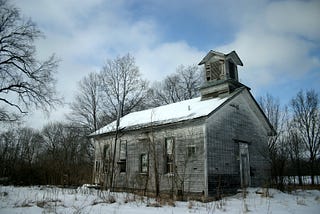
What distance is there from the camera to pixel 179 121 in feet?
50.3

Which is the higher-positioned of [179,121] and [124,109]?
[124,109]

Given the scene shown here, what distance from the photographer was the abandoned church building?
14.4m

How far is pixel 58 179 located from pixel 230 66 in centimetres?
1337

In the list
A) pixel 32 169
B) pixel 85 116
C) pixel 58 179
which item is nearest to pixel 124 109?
pixel 85 116

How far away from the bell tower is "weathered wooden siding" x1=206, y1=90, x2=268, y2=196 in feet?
3.34

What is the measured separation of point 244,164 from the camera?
16.7m

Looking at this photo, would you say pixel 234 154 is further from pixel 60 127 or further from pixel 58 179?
pixel 60 127

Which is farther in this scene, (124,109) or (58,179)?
(124,109)

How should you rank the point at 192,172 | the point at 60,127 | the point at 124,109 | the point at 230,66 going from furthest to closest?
the point at 60,127
the point at 124,109
the point at 230,66
the point at 192,172

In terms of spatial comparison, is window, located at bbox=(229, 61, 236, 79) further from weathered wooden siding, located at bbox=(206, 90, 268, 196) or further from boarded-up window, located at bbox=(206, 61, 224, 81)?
weathered wooden siding, located at bbox=(206, 90, 268, 196)

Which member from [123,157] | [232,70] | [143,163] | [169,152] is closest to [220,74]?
[232,70]

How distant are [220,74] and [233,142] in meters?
4.66

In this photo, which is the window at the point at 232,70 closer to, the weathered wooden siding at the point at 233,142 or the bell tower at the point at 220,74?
the bell tower at the point at 220,74

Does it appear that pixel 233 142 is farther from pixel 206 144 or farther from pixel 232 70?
pixel 232 70
